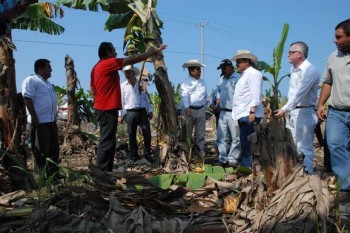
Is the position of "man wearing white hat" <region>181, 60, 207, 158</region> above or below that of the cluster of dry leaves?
above

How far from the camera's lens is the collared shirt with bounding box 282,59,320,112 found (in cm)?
521

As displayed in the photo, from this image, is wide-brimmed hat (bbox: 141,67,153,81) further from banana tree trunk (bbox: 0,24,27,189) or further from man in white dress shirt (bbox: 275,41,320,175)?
man in white dress shirt (bbox: 275,41,320,175)

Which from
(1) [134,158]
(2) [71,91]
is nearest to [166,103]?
(1) [134,158]

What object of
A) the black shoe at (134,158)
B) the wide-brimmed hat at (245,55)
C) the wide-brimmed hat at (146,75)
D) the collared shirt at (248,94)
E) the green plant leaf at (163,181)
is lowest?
the black shoe at (134,158)

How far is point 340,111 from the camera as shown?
4.43 metres

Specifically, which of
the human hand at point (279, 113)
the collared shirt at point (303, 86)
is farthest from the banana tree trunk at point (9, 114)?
the collared shirt at point (303, 86)

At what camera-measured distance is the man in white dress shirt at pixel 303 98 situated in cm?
523

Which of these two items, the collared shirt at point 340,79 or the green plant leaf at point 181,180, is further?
the green plant leaf at point 181,180

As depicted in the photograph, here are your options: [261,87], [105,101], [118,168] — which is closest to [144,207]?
[105,101]

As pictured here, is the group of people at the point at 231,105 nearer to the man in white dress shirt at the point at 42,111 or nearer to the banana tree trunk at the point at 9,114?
the man in white dress shirt at the point at 42,111

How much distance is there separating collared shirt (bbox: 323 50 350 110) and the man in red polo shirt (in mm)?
2401

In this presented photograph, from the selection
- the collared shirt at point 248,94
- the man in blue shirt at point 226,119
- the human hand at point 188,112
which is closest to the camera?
the collared shirt at point 248,94

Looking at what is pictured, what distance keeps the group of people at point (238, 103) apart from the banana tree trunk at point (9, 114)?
0.53 metres

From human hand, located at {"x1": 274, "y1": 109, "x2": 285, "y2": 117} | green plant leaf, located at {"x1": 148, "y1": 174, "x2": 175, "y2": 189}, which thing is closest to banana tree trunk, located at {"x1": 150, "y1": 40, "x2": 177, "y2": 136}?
green plant leaf, located at {"x1": 148, "y1": 174, "x2": 175, "y2": 189}
